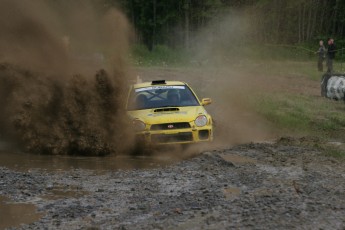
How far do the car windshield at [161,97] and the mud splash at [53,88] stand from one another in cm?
32

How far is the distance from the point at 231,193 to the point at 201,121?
168 inches

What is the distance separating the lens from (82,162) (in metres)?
11.7

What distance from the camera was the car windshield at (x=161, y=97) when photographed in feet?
44.0

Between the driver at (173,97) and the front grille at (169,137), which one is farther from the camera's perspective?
the driver at (173,97)

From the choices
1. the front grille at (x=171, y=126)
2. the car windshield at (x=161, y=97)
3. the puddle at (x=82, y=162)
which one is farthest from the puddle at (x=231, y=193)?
the car windshield at (x=161, y=97)

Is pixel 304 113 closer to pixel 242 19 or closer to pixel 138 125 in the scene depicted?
pixel 138 125

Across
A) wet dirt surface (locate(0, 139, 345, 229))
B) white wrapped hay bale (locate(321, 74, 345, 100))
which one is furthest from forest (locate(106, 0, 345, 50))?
wet dirt surface (locate(0, 139, 345, 229))

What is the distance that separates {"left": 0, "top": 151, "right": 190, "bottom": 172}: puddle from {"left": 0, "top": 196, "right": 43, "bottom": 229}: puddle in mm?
2681

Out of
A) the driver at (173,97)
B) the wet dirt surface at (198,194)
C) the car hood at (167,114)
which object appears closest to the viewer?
the wet dirt surface at (198,194)

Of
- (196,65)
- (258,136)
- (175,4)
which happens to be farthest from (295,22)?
(258,136)

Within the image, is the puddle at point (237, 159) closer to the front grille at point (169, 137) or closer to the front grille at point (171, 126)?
the front grille at point (169, 137)

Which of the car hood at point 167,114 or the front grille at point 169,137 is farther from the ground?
the car hood at point 167,114

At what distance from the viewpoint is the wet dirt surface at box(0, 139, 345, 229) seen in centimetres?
701

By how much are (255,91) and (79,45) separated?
7489 millimetres
